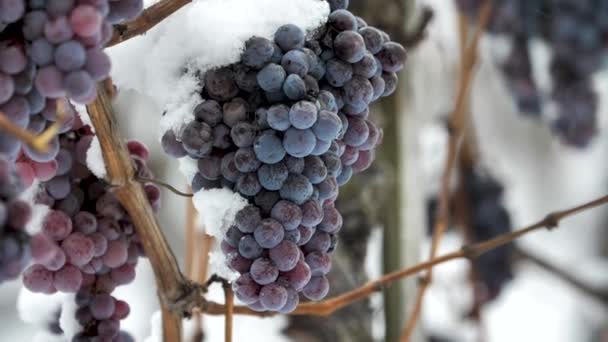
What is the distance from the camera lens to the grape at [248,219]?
489mm

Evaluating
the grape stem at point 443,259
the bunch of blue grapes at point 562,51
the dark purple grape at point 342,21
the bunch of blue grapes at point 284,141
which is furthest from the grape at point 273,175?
the bunch of blue grapes at point 562,51

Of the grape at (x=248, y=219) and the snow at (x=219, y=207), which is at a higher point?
the snow at (x=219, y=207)

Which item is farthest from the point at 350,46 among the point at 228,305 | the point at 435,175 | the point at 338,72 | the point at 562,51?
the point at 435,175

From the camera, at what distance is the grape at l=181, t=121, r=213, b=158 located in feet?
1.62

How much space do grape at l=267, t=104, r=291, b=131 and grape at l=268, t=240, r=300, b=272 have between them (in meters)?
0.07

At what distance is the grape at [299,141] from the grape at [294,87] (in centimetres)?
2

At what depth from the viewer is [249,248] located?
49 centimetres

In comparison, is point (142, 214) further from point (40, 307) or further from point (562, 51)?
point (562, 51)

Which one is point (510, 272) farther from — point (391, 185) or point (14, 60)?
point (14, 60)

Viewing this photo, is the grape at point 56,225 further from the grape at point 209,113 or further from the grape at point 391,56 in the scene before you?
the grape at point 391,56

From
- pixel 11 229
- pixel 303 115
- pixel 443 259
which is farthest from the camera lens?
pixel 443 259

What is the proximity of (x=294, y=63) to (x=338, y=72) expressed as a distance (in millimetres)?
31

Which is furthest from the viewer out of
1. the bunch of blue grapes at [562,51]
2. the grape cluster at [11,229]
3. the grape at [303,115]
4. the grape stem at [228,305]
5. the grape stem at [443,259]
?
the bunch of blue grapes at [562,51]

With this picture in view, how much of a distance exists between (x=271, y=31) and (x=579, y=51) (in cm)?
80
